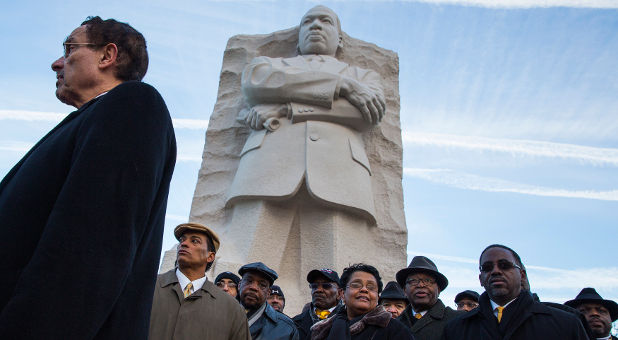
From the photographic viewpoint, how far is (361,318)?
9.07 feet

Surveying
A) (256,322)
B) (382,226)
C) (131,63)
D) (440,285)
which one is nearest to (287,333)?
(256,322)

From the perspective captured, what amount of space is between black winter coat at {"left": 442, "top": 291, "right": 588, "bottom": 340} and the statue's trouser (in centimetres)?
213

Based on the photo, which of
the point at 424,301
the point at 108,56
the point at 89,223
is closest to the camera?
the point at 89,223

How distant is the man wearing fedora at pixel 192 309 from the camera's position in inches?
99.1

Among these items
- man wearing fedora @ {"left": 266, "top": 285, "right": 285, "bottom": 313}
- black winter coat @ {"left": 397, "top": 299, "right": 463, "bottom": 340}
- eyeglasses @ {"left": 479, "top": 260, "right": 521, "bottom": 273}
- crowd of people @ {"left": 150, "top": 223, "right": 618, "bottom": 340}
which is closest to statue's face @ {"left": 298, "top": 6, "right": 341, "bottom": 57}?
man wearing fedora @ {"left": 266, "top": 285, "right": 285, "bottom": 313}

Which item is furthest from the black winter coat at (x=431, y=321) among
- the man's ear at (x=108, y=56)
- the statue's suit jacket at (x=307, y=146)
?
the man's ear at (x=108, y=56)

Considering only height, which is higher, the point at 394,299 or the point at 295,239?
the point at 295,239

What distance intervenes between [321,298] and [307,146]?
196cm

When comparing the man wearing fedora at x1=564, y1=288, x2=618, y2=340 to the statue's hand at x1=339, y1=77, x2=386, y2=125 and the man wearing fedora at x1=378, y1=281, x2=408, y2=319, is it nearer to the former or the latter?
the man wearing fedora at x1=378, y1=281, x2=408, y2=319

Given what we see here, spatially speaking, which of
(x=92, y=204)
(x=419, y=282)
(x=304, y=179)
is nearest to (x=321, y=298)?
(x=419, y=282)

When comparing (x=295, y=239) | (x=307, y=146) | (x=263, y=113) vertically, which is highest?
(x=263, y=113)

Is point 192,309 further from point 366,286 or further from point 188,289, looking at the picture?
point 366,286

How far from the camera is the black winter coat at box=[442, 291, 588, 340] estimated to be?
2.67 metres

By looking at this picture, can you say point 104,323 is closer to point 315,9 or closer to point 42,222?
point 42,222
